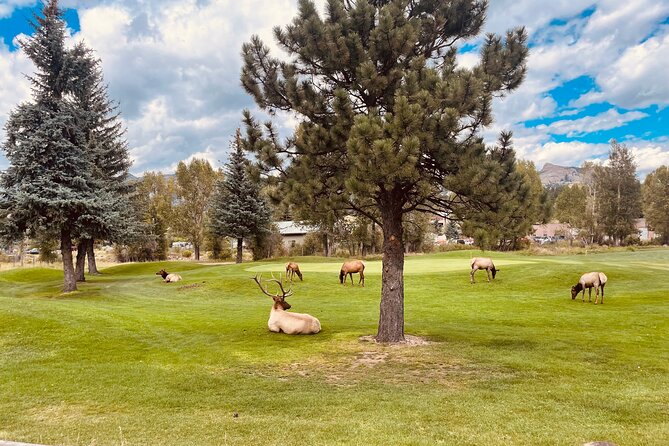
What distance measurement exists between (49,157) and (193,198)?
111 feet

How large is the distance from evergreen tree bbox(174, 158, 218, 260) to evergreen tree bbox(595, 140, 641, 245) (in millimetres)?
52045

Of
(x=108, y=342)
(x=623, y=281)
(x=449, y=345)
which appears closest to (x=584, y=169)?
(x=623, y=281)

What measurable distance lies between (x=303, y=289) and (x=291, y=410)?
52.5ft

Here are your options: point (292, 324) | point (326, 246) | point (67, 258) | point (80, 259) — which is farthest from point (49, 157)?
point (326, 246)

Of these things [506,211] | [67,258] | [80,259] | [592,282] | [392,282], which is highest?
[506,211]

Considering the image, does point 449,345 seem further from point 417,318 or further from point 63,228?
point 63,228

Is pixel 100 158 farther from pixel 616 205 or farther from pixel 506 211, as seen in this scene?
pixel 616 205

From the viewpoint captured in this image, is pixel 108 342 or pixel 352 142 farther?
pixel 108 342

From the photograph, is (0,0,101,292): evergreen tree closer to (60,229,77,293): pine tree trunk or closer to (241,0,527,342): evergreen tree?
(60,229,77,293): pine tree trunk

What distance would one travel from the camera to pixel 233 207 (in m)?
39.0

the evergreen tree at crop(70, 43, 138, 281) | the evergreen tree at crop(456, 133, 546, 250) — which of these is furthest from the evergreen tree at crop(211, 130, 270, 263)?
the evergreen tree at crop(456, 133, 546, 250)

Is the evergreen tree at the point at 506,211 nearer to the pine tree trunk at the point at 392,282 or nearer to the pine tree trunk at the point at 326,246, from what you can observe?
the pine tree trunk at the point at 392,282

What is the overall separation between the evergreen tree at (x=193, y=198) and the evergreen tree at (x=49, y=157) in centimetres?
3079

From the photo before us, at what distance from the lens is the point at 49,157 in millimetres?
22062
